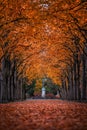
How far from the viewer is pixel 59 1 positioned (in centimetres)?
2116

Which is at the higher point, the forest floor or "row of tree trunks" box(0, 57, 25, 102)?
"row of tree trunks" box(0, 57, 25, 102)

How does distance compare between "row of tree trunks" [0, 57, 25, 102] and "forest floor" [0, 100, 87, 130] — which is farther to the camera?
"row of tree trunks" [0, 57, 25, 102]

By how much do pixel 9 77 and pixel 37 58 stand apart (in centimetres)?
1323

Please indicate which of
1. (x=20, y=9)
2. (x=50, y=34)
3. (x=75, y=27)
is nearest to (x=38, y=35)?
(x=50, y=34)

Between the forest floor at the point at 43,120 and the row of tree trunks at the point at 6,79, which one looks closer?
the forest floor at the point at 43,120

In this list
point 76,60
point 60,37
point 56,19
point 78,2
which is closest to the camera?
point 78,2

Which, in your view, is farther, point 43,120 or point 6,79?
point 6,79

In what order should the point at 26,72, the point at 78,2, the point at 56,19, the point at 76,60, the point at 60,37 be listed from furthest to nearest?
the point at 26,72, the point at 76,60, the point at 60,37, the point at 56,19, the point at 78,2

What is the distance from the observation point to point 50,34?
3525 cm

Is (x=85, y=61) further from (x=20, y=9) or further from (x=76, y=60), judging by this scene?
(x=20, y=9)

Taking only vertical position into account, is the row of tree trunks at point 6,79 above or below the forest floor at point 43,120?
above

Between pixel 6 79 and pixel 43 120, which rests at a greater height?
pixel 6 79

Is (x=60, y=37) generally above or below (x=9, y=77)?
above

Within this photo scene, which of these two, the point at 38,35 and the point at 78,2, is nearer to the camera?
the point at 78,2
